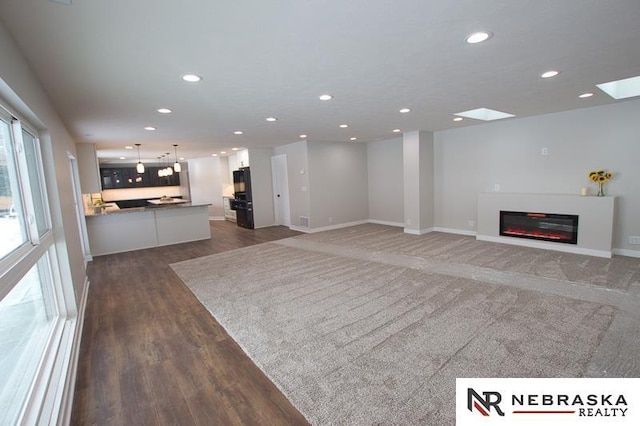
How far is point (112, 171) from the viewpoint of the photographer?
10.8 meters

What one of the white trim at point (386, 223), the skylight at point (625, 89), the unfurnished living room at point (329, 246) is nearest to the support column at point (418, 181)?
the unfurnished living room at point (329, 246)

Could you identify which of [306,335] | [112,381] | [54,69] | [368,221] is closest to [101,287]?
[112,381]

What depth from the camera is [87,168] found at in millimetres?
6414

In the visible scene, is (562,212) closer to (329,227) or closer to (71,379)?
(329,227)

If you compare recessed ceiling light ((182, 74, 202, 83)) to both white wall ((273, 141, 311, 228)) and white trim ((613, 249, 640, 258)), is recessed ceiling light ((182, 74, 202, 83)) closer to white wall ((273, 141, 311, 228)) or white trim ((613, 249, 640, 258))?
A: white wall ((273, 141, 311, 228))

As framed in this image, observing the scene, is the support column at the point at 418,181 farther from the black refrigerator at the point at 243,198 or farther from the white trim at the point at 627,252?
the black refrigerator at the point at 243,198

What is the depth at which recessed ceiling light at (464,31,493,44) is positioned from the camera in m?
2.05

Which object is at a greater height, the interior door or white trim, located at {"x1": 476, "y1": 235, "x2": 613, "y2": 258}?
the interior door

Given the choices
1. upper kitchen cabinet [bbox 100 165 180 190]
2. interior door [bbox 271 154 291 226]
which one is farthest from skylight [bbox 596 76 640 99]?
upper kitchen cabinet [bbox 100 165 180 190]

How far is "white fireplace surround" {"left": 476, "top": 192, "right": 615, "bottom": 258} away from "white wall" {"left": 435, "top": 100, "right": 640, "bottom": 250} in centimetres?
35

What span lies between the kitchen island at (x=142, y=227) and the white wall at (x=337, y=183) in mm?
2957

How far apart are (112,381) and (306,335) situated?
1.57 metres

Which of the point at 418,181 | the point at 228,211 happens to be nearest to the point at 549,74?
the point at 418,181

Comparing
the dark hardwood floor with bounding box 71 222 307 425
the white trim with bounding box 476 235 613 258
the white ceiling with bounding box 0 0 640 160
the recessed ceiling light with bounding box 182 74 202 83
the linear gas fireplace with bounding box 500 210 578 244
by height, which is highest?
the recessed ceiling light with bounding box 182 74 202 83
